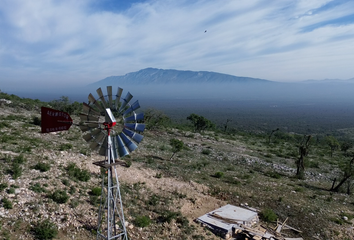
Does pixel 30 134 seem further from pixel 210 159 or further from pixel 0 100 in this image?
pixel 0 100

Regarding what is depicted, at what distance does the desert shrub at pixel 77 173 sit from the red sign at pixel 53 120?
21.0ft

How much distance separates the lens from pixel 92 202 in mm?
11961

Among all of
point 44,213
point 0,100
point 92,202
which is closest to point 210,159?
point 92,202

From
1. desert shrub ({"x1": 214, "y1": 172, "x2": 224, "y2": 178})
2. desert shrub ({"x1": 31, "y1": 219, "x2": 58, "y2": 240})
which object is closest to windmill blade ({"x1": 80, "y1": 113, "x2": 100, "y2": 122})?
desert shrub ({"x1": 31, "y1": 219, "x2": 58, "y2": 240})

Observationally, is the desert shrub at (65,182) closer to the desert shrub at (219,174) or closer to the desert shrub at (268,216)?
the desert shrub at (268,216)

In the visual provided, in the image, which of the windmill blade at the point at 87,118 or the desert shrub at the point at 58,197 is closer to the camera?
the windmill blade at the point at 87,118

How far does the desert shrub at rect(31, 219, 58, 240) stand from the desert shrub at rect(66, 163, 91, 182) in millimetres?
3925

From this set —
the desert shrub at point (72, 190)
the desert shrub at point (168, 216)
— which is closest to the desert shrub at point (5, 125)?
the desert shrub at point (72, 190)

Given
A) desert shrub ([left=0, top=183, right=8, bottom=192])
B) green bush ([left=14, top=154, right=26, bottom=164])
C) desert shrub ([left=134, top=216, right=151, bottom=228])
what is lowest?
desert shrub ([left=134, top=216, right=151, bottom=228])

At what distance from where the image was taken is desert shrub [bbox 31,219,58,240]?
9203 mm

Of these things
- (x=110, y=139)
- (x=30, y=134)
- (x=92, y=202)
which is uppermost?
(x=110, y=139)

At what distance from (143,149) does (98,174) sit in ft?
32.4

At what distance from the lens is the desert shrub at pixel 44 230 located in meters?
9.20

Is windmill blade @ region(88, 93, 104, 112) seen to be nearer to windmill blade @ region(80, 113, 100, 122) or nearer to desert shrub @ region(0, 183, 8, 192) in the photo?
windmill blade @ region(80, 113, 100, 122)
